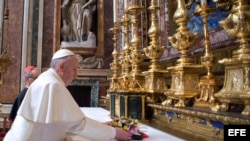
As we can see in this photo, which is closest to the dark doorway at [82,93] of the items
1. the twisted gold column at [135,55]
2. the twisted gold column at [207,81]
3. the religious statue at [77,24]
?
the religious statue at [77,24]

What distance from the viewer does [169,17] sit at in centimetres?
531

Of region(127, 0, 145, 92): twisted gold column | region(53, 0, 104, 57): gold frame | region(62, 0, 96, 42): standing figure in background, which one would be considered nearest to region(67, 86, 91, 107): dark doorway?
region(53, 0, 104, 57): gold frame

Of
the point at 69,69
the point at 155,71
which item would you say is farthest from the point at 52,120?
the point at 155,71

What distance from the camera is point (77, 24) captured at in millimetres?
8164

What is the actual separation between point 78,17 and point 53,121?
6400mm

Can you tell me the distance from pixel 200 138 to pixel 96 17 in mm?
6820

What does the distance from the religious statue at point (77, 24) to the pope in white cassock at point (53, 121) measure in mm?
6039

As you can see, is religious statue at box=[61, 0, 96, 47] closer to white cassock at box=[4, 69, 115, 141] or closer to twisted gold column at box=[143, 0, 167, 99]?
twisted gold column at box=[143, 0, 167, 99]

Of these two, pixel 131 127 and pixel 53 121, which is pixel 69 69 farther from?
pixel 131 127

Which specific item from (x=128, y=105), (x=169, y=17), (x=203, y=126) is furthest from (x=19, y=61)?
(x=203, y=126)

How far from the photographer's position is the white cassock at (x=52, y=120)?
2.07m

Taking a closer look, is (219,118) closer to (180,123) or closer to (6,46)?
(180,123)

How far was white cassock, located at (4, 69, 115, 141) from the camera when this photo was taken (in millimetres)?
2074

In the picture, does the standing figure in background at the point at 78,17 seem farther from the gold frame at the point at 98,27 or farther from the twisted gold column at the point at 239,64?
the twisted gold column at the point at 239,64
